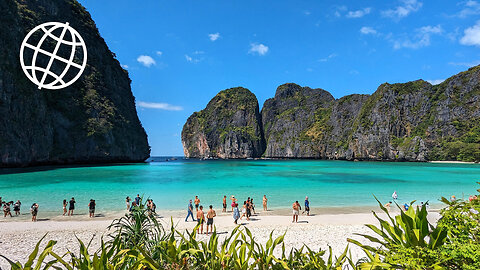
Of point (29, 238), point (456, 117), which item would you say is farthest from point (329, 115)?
point (29, 238)

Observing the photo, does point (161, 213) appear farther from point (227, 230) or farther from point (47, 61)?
point (47, 61)

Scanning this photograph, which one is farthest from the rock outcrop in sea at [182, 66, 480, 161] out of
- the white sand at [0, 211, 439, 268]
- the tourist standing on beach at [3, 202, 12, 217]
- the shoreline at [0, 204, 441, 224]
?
the tourist standing on beach at [3, 202, 12, 217]

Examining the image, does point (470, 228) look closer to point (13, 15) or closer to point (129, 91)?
point (13, 15)

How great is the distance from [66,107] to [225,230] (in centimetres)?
7509

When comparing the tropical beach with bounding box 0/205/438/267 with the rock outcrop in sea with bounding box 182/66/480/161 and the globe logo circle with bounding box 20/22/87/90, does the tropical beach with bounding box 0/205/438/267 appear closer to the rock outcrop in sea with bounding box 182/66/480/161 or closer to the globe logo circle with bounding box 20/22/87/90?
the globe logo circle with bounding box 20/22/87/90

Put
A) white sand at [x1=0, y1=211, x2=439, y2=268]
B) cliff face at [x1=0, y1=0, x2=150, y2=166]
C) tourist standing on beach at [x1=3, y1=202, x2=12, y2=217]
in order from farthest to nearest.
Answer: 1. cliff face at [x1=0, y1=0, x2=150, y2=166]
2. tourist standing on beach at [x1=3, y1=202, x2=12, y2=217]
3. white sand at [x1=0, y1=211, x2=439, y2=268]

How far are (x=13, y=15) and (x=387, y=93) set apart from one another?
14995cm

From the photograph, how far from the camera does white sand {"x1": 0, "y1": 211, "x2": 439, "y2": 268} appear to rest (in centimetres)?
994

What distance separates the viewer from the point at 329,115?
187m

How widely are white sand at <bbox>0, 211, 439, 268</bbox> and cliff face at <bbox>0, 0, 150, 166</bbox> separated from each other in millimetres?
48417

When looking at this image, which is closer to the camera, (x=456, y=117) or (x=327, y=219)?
(x=327, y=219)

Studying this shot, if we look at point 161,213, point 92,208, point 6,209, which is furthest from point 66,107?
point 161,213

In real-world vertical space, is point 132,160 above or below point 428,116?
below

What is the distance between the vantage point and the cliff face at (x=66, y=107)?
50438 millimetres
